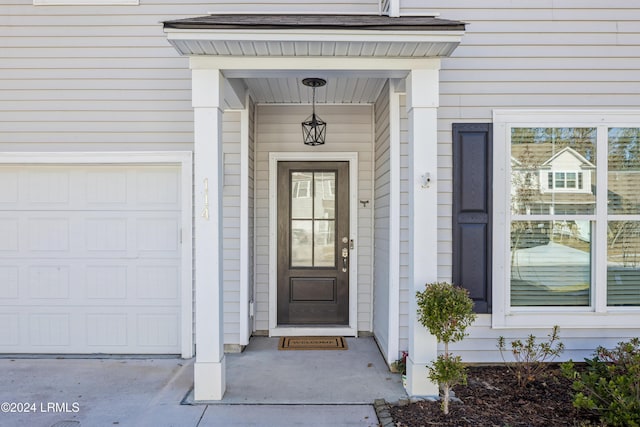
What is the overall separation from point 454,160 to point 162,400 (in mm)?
3060

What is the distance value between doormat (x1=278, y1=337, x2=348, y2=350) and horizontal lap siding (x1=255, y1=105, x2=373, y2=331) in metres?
0.34

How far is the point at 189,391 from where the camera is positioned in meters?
3.24

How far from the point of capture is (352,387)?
11.0ft

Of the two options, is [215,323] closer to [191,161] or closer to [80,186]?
[191,161]

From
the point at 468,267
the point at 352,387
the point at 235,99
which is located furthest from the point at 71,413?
the point at 468,267

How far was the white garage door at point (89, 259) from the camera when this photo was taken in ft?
13.4

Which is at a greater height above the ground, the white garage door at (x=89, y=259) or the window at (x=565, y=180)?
the window at (x=565, y=180)

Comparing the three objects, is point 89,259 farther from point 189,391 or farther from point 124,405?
point 189,391

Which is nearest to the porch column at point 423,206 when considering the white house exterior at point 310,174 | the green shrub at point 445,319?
the white house exterior at point 310,174

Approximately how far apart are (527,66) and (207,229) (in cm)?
308

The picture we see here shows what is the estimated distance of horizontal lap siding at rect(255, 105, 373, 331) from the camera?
15.5 feet

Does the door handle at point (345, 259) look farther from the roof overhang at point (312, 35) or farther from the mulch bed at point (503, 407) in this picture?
the roof overhang at point (312, 35)

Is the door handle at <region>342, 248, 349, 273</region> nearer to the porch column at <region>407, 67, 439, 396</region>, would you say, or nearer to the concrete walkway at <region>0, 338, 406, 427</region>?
the concrete walkway at <region>0, 338, 406, 427</region>

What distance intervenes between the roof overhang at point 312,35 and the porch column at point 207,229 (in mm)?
271
